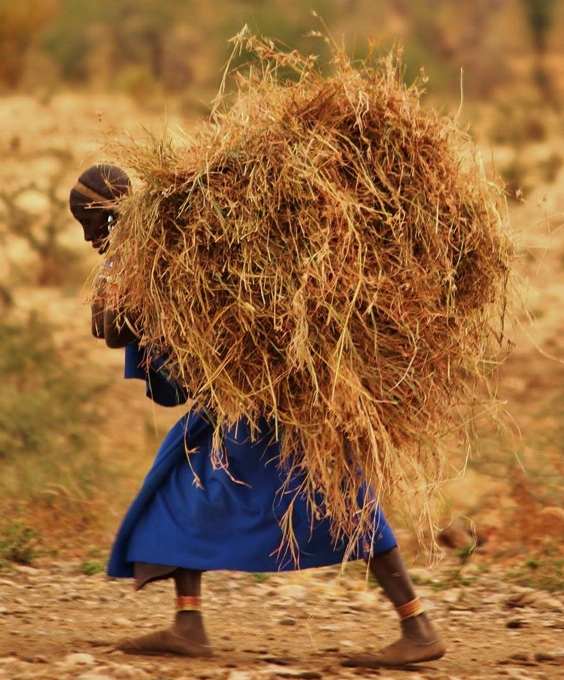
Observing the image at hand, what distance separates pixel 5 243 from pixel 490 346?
6.80 meters

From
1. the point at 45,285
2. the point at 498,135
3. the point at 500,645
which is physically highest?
the point at 498,135

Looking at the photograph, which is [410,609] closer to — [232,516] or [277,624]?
[232,516]

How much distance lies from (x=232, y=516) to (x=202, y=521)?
0.28 feet

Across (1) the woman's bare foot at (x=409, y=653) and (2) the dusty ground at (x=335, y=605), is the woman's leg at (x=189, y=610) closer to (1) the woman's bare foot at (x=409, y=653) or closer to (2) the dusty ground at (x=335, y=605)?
(2) the dusty ground at (x=335, y=605)

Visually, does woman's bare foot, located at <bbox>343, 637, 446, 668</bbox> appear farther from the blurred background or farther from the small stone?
the small stone

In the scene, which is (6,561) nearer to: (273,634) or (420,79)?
(273,634)

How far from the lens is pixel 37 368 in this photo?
22.6 ft

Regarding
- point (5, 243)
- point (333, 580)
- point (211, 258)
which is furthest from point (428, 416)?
point (5, 243)

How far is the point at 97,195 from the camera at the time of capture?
3.32 meters

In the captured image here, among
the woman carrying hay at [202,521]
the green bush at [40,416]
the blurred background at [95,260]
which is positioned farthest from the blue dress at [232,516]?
the green bush at [40,416]

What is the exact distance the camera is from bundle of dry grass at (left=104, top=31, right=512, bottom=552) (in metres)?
2.94

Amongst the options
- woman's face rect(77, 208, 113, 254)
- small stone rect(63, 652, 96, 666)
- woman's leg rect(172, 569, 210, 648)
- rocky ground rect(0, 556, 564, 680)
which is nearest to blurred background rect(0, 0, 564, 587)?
woman's face rect(77, 208, 113, 254)

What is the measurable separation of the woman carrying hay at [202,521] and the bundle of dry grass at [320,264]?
0.10 metres

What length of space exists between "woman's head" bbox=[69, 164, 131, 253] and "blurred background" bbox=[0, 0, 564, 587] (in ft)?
0.36
